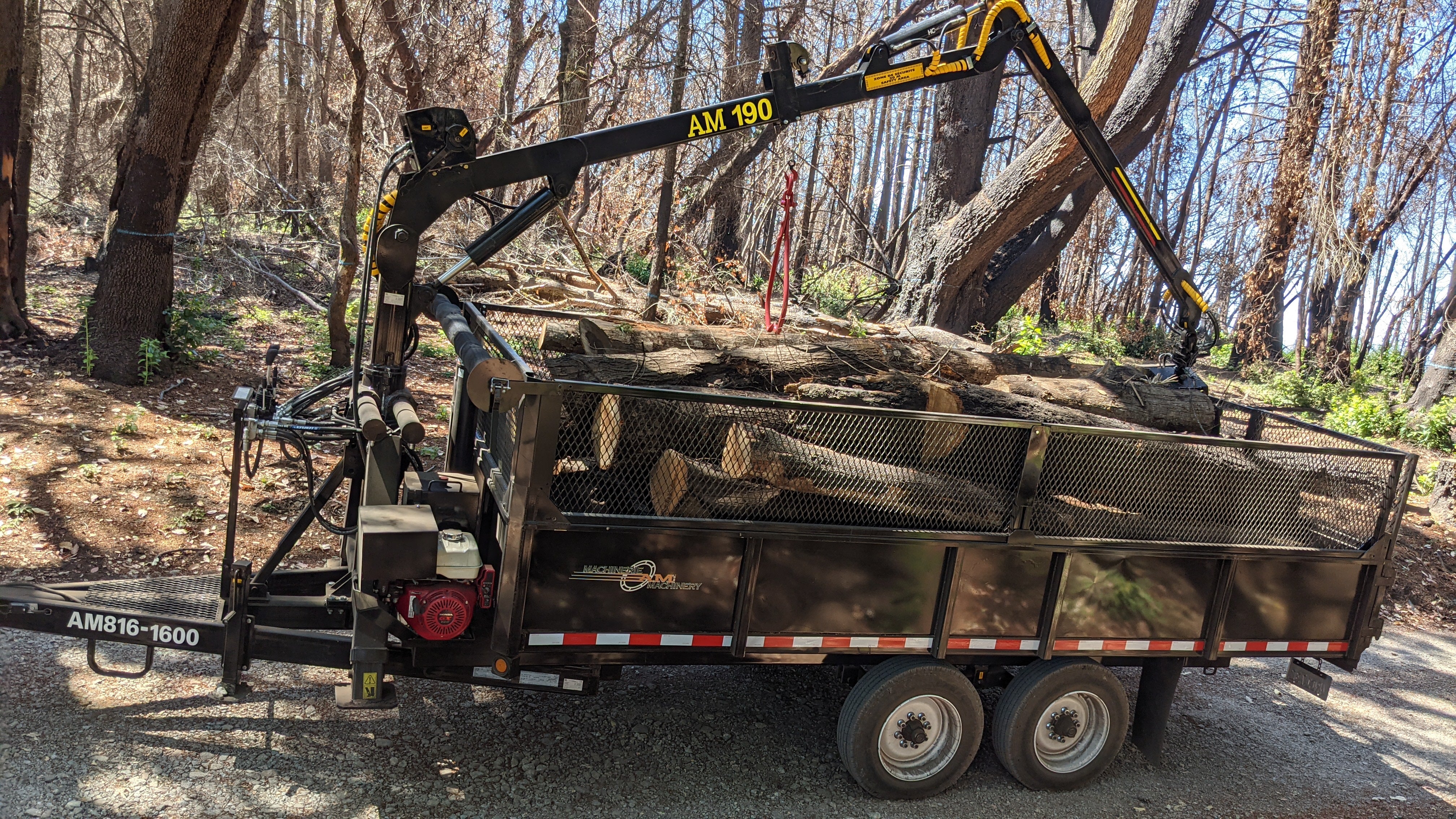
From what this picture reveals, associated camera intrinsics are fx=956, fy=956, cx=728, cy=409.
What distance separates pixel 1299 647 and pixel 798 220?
32.6 meters

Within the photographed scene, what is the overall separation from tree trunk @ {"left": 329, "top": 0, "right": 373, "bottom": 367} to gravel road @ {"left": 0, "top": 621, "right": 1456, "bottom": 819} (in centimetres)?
493

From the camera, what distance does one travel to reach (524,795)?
13.5 feet

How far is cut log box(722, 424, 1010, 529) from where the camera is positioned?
4.07 metres

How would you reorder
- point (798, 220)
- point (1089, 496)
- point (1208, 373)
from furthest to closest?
point (798, 220) < point (1208, 373) < point (1089, 496)

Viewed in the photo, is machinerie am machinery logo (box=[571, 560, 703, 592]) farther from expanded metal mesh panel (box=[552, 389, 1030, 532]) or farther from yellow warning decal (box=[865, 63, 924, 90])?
yellow warning decal (box=[865, 63, 924, 90])

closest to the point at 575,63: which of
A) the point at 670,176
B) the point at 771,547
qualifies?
the point at 670,176

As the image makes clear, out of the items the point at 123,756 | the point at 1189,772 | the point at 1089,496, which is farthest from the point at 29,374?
the point at 1189,772

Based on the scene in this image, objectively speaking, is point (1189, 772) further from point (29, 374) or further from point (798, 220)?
point (798, 220)

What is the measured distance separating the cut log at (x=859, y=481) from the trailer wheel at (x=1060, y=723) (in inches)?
34.6

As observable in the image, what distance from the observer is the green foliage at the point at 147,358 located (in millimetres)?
9070

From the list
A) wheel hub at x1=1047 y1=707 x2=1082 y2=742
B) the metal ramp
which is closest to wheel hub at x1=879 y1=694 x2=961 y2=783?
wheel hub at x1=1047 y1=707 x2=1082 y2=742

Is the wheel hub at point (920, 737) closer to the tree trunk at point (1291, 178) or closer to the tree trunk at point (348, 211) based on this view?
the tree trunk at point (348, 211)

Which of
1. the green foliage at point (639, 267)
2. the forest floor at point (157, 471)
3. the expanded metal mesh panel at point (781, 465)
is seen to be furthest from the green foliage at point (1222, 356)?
the expanded metal mesh panel at point (781, 465)

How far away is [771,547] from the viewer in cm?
411
